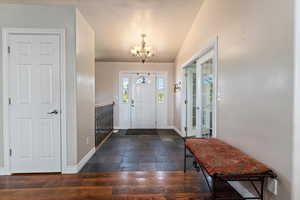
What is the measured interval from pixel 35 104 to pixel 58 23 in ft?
4.41

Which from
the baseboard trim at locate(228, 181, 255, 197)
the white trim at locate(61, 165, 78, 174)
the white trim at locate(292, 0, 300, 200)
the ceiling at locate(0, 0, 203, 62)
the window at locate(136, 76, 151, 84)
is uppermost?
the ceiling at locate(0, 0, 203, 62)

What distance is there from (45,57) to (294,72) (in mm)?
3176

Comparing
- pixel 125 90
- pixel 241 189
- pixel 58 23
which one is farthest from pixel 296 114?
pixel 125 90

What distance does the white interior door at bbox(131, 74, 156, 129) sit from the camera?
705 cm

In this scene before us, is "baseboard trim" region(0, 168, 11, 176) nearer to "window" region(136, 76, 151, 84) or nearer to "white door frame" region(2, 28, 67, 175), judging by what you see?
"white door frame" region(2, 28, 67, 175)

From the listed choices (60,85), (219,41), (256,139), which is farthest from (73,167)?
(219,41)

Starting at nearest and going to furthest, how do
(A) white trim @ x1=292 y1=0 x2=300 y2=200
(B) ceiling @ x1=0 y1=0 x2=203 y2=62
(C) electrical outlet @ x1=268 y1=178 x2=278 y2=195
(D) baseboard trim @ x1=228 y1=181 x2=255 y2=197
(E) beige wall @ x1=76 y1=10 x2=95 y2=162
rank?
(A) white trim @ x1=292 y1=0 x2=300 y2=200, (C) electrical outlet @ x1=268 y1=178 x2=278 y2=195, (D) baseboard trim @ x1=228 y1=181 x2=255 y2=197, (E) beige wall @ x1=76 y1=10 x2=95 y2=162, (B) ceiling @ x1=0 y1=0 x2=203 y2=62

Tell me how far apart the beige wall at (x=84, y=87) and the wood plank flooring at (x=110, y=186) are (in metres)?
0.55

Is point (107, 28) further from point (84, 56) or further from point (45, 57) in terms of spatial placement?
point (45, 57)

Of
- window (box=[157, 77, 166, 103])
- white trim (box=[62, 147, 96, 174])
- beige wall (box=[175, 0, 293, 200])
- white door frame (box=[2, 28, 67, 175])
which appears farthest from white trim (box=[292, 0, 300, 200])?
window (box=[157, 77, 166, 103])

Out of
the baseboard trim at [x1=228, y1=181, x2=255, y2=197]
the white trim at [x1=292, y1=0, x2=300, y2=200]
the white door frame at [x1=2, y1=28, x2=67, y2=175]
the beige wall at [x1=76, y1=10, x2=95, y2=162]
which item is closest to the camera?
the white trim at [x1=292, y1=0, x2=300, y2=200]

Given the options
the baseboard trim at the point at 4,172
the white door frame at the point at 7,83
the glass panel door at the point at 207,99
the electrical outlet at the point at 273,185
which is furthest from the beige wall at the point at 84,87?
the electrical outlet at the point at 273,185

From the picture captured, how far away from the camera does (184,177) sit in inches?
107

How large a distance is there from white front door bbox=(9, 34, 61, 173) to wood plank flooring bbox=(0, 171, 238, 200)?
282 millimetres
